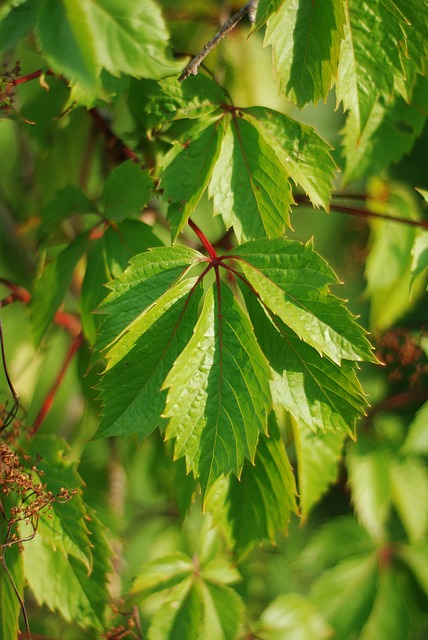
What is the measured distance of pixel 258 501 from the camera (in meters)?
0.88

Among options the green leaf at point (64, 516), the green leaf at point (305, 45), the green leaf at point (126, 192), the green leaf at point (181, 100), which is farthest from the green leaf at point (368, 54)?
the green leaf at point (64, 516)

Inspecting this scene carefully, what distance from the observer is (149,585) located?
3.31 feet

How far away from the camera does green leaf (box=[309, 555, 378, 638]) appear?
128cm

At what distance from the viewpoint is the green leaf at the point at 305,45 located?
722mm

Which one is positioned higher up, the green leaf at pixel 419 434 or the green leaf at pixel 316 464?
the green leaf at pixel 316 464

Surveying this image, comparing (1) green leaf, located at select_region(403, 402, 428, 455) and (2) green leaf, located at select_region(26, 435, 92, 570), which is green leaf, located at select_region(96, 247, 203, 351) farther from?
(1) green leaf, located at select_region(403, 402, 428, 455)

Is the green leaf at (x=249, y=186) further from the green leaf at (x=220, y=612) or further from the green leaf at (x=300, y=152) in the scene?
the green leaf at (x=220, y=612)

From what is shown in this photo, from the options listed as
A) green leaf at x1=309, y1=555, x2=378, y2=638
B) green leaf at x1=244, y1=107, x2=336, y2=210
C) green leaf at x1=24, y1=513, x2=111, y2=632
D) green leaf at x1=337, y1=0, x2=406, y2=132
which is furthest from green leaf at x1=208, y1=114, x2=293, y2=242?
green leaf at x1=309, y1=555, x2=378, y2=638

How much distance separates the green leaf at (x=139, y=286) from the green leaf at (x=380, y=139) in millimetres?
391

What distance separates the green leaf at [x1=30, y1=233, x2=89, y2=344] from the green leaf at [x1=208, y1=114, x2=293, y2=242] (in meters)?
0.25

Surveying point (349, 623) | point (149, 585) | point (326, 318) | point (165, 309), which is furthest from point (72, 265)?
point (349, 623)

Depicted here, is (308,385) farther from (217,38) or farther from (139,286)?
(217,38)

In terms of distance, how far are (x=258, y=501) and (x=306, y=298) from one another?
0.33 m

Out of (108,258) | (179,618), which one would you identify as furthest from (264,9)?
(179,618)
